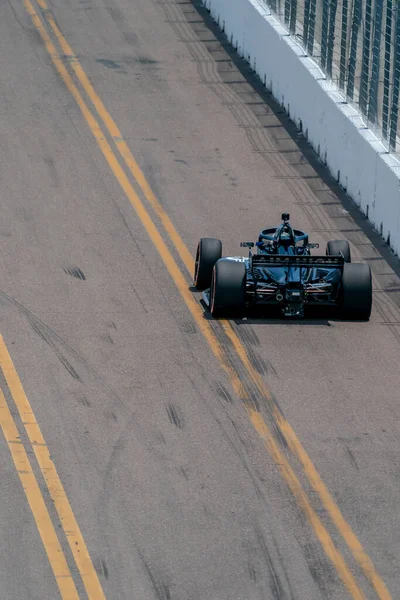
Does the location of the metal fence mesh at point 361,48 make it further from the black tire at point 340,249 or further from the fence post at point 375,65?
the black tire at point 340,249

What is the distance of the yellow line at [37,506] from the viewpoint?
34.2 ft

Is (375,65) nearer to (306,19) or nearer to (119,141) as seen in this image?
(306,19)

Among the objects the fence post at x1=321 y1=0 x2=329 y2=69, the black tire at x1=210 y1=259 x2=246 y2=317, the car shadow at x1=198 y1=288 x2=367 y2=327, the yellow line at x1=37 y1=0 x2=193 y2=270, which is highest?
the fence post at x1=321 y1=0 x2=329 y2=69

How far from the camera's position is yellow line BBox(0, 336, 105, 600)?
10492mm

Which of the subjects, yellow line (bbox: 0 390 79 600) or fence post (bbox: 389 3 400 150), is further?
fence post (bbox: 389 3 400 150)

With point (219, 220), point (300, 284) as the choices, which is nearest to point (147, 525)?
point (300, 284)

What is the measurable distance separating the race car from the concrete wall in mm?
2677

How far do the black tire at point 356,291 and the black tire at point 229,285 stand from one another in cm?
112

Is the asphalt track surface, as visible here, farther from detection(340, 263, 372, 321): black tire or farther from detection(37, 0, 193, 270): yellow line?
detection(340, 263, 372, 321): black tire

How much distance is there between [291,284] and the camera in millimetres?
14984

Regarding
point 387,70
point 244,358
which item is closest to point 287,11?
point 387,70

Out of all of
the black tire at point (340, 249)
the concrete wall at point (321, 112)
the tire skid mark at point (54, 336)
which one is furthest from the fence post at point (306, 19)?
the tire skid mark at point (54, 336)

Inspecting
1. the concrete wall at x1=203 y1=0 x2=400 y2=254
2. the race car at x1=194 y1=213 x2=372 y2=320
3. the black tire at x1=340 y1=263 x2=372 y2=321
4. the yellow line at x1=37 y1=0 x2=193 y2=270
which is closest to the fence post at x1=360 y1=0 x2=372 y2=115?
the concrete wall at x1=203 y1=0 x2=400 y2=254

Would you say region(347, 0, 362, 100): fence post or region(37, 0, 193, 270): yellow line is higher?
region(347, 0, 362, 100): fence post
